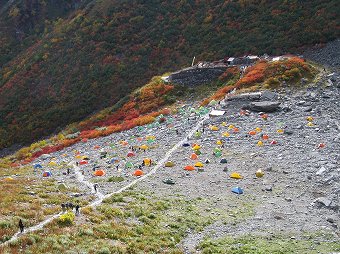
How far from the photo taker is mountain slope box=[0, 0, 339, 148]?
6325 centimetres

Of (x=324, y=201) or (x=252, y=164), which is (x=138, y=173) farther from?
(x=324, y=201)

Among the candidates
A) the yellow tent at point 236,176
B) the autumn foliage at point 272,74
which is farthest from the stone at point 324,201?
the autumn foliage at point 272,74

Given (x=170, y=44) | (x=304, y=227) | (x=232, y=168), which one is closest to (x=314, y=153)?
(x=232, y=168)

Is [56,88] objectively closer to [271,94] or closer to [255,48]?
[255,48]

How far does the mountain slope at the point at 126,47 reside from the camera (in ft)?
208

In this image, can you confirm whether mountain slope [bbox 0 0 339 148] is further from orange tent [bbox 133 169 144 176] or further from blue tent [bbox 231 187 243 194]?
blue tent [bbox 231 187 243 194]

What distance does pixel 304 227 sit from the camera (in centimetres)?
1956

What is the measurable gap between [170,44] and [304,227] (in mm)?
57092

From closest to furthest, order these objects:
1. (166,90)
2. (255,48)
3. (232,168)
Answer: (232,168) → (166,90) → (255,48)

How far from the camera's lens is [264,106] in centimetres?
3931

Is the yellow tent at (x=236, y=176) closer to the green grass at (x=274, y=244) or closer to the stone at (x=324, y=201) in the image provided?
the stone at (x=324, y=201)

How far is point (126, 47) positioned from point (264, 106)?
40.5m

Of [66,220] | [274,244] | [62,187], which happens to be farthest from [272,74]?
[66,220]

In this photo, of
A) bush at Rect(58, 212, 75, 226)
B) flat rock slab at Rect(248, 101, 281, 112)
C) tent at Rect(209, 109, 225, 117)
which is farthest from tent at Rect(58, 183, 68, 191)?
flat rock slab at Rect(248, 101, 281, 112)
